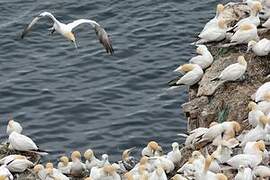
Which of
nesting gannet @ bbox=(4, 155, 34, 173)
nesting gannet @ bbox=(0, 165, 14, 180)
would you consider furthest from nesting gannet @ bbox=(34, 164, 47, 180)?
nesting gannet @ bbox=(0, 165, 14, 180)

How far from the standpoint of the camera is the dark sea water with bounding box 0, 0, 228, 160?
20.5m

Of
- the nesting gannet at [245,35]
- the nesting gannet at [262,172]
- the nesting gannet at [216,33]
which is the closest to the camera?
the nesting gannet at [262,172]

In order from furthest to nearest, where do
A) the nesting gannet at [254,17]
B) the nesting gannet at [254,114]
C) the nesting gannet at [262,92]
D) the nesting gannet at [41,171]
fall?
the nesting gannet at [254,17], the nesting gannet at [41,171], the nesting gannet at [262,92], the nesting gannet at [254,114]

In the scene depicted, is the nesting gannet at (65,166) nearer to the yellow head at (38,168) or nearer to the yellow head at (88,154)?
the yellow head at (88,154)

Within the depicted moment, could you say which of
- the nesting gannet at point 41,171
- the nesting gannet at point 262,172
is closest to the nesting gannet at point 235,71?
the nesting gannet at point 262,172

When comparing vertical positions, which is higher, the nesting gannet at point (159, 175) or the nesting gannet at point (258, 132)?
the nesting gannet at point (258, 132)

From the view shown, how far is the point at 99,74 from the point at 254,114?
8.33m

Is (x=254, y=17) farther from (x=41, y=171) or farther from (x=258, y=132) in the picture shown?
(x=41, y=171)

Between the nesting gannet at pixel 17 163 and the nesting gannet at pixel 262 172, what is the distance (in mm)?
4505

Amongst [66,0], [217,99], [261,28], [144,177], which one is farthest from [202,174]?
[66,0]

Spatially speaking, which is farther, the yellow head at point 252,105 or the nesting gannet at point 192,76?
the nesting gannet at point 192,76

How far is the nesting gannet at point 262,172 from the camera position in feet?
45.4

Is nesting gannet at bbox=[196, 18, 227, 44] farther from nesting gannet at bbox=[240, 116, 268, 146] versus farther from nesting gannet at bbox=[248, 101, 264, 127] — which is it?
nesting gannet at bbox=[240, 116, 268, 146]

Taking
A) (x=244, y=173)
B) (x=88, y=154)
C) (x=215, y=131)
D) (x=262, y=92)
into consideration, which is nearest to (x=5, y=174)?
(x=88, y=154)
